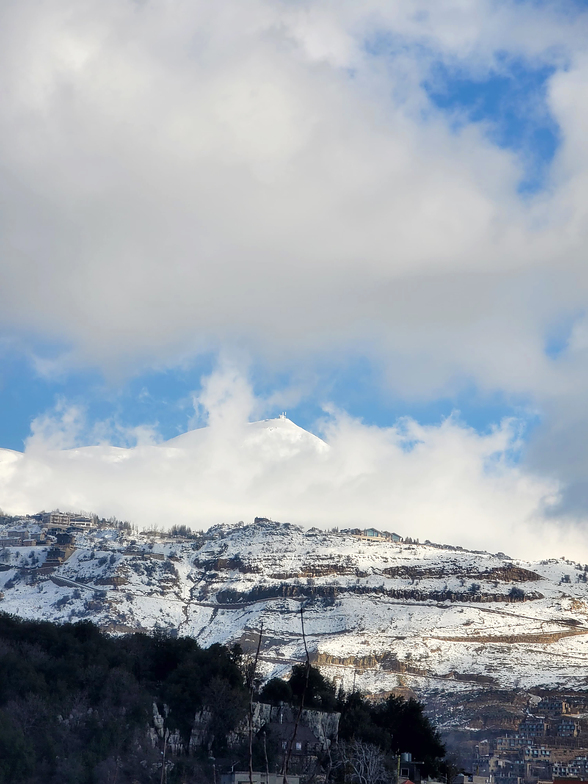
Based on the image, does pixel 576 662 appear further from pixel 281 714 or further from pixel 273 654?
pixel 281 714

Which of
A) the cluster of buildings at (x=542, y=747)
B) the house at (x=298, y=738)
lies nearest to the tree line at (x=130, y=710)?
the house at (x=298, y=738)

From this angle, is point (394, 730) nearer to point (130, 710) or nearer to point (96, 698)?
point (130, 710)

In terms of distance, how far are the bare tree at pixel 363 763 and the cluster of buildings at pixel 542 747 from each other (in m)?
51.4

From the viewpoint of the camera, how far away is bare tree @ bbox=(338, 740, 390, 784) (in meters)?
70.7

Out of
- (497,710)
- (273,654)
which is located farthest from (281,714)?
(273,654)

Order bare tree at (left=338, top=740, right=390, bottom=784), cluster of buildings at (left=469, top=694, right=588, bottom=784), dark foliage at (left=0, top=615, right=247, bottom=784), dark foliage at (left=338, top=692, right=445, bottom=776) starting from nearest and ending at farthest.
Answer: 1. dark foliage at (left=0, top=615, right=247, bottom=784)
2. bare tree at (left=338, top=740, right=390, bottom=784)
3. dark foliage at (left=338, top=692, right=445, bottom=776)
4. cluster of buildings at (left=469, top=694, right=588, bottom=784)

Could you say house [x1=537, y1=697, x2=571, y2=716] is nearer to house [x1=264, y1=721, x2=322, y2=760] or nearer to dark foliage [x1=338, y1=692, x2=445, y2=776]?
dark foliage [x1=338, y1=692, x2=445, y2=776]

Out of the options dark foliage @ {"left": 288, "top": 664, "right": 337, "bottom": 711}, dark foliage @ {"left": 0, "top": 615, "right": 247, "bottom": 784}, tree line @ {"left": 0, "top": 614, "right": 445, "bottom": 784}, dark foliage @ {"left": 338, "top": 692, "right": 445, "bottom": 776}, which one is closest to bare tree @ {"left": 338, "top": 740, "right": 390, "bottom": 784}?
tree line @ {"left": 0, "top": 614, "right": 445, "bottom": 784}

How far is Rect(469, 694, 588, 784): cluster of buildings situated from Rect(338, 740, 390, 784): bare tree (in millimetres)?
51383

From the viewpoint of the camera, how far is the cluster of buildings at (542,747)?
427 ft

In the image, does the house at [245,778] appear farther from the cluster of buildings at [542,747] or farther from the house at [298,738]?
the cluster of buildings at [542,747]

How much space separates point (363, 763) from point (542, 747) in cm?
8193

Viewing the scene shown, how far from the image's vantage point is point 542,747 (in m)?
142

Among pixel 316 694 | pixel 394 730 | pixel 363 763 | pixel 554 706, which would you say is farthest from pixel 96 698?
pixel 554 706
